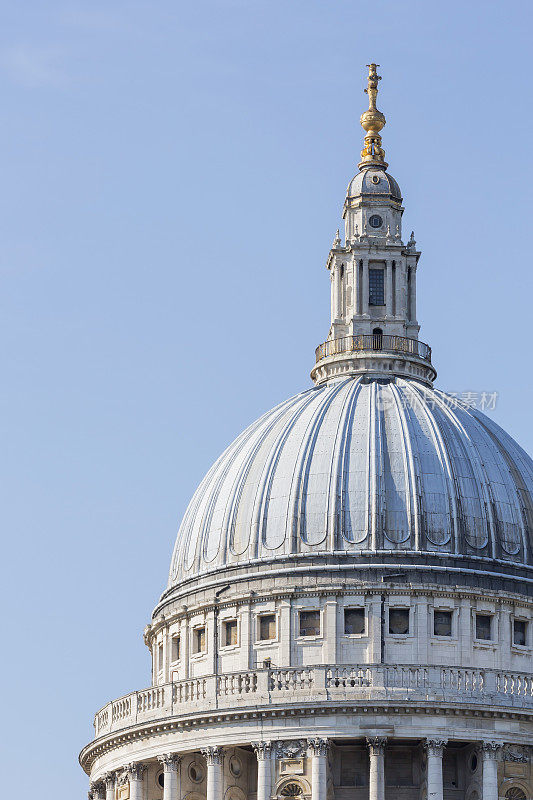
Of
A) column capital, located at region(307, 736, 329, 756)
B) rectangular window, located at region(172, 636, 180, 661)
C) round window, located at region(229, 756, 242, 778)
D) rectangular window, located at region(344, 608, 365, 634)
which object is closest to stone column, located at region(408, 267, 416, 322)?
rectangular window, located at region(344, 608, 365, 634)

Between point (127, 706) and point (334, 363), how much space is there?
19.3 m

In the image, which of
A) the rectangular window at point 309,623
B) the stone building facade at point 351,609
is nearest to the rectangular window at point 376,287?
the stone building facade at point 351,609

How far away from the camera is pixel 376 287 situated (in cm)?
11544

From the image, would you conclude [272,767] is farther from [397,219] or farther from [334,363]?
[397,219]

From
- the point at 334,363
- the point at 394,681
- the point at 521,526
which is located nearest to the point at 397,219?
the point at 334,363

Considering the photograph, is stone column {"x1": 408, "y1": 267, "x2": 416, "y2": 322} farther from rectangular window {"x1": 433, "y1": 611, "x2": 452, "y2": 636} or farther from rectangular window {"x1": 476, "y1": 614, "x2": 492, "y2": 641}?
rectangular window {"x1": 433, "y1": 611, "x2": 452, "y2": 636}

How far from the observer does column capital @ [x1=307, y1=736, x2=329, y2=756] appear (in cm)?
9756

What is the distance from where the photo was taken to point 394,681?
322ft

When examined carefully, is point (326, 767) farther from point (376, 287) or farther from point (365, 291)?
point (376, 287)

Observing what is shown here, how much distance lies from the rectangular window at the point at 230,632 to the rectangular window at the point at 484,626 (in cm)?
1021

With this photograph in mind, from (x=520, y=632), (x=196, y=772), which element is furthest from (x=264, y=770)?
(x=520, y=632)

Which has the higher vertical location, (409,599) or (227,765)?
(409,599)

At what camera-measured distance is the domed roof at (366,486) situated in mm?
104812

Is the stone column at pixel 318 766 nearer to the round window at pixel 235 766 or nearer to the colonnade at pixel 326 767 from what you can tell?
the colonnade at pixel 326 767
